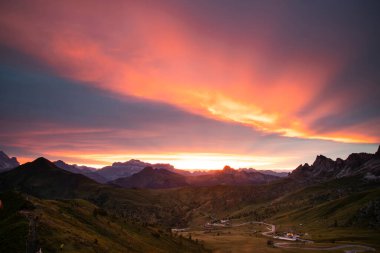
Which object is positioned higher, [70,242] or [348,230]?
[70,242]

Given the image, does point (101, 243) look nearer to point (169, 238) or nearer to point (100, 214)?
point (100, 214)

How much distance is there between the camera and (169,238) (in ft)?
374

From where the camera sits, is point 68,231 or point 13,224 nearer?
point 13,224

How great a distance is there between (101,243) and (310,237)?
149 meters

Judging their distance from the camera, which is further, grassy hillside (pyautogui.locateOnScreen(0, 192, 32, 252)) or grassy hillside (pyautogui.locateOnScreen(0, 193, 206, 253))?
grassy hillside (pyautogui.locateOnScreen(0, 193, 206, 253))

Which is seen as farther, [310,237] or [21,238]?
[310,237]

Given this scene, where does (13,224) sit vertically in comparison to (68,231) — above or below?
above

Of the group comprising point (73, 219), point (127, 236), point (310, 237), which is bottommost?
point (310, 237)

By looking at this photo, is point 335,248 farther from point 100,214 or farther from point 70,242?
point 70,242

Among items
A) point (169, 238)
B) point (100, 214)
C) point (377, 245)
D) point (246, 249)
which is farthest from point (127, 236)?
point (377, 245)

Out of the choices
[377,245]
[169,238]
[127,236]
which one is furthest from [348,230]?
[127,236]

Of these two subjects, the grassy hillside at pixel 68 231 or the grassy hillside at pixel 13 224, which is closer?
the grassy hillside at pixel 13 224

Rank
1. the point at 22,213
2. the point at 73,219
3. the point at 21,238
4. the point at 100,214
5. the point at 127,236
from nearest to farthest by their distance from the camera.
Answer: the point at 21,238
the point at 22,213
the point at 73,219
the point at 127,236
the point at 100,214

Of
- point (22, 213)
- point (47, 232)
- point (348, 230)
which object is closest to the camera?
point (47, 232)
